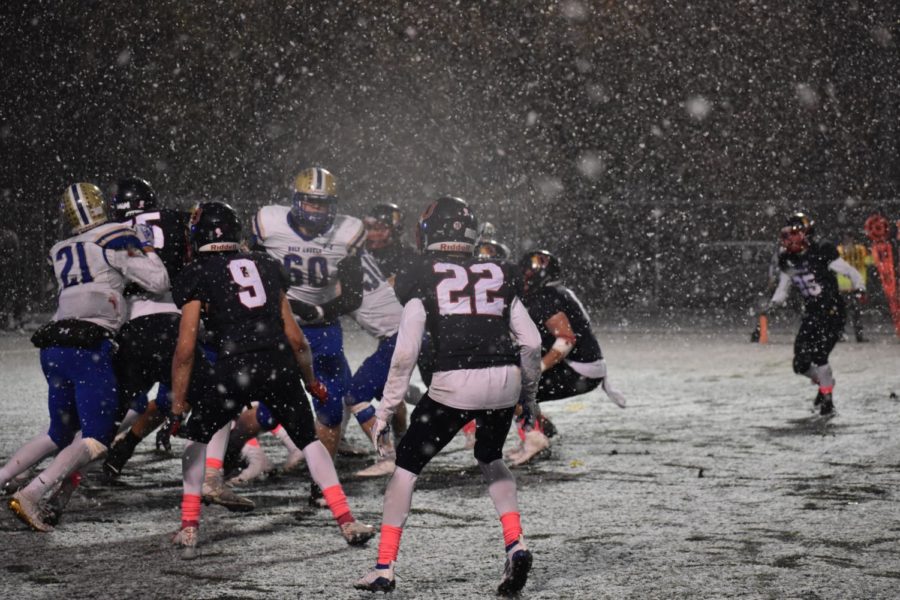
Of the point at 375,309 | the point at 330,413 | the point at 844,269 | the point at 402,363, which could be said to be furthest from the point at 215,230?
the point at 844,269

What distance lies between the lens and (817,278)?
12094mm

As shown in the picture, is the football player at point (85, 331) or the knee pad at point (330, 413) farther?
the knee pad at point (330, 413)

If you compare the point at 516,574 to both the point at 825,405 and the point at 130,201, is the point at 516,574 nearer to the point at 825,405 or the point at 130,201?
the point at 130,201

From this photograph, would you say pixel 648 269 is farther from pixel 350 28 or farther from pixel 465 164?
pixel 350 28

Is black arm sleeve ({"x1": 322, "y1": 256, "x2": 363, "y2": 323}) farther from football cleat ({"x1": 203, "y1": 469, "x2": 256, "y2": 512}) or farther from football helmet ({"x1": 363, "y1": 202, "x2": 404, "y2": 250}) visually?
football helmet ({"x1": 363, "y1": 202, "x2": 404, "y2": 250})

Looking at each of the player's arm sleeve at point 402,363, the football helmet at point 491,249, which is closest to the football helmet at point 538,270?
the football helmet at point 491,249

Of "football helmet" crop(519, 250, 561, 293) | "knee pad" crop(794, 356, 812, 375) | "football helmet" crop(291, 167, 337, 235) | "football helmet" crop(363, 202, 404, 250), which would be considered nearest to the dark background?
"knee pad" crop(794, 356, 812, 375)

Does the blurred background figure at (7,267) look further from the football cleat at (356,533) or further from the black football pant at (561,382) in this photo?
the football cleat at (356,533)

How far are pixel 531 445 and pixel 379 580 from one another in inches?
149

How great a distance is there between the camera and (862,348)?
60.0 ft

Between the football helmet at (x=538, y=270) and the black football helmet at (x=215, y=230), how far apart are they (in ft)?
10.7

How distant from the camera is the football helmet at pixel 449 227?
5.93 metres

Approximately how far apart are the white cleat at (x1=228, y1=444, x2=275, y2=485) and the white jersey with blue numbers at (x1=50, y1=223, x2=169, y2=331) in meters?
1.59

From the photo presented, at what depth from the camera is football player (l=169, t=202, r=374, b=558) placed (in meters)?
6.38
